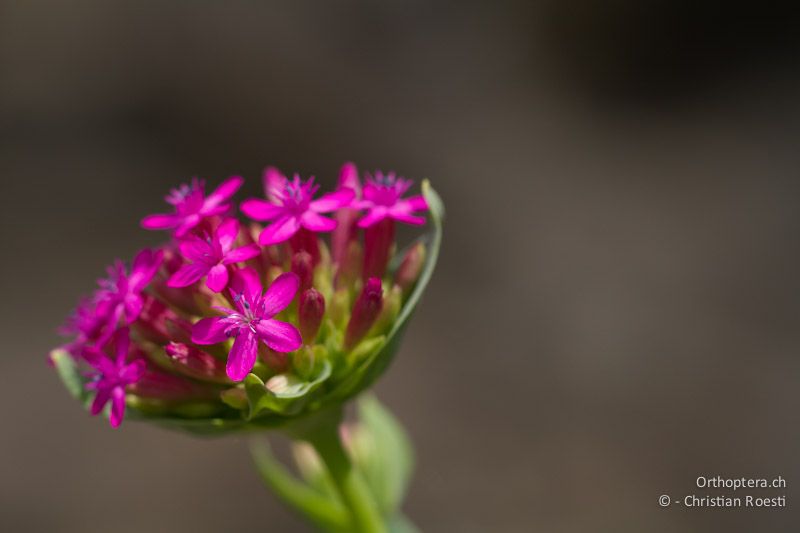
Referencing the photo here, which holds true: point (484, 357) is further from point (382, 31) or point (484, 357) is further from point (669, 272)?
point (382, 31)

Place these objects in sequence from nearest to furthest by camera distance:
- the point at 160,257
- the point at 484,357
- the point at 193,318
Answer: the point at 160,257, the point at 193,318, the point at 484,357

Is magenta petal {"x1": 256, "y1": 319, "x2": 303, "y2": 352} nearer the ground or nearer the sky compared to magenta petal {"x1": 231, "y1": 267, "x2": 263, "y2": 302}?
nearer the ground

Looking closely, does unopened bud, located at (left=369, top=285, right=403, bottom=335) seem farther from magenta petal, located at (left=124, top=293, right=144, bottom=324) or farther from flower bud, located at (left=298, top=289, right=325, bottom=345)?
magenta petal, located at (left=124, top=293, right=144, bottom=324)

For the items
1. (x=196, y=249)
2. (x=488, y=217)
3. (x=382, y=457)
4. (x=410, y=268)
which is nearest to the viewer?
(x=196, y=249)

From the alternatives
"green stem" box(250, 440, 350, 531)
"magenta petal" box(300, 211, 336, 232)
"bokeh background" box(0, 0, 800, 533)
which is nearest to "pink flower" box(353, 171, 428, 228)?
"magenta petal" box(300, 211, 336, 232)

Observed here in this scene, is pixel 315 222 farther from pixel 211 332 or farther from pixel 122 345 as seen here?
pixel 122 345

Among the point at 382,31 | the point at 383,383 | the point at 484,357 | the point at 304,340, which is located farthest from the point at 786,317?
the point at 304,340

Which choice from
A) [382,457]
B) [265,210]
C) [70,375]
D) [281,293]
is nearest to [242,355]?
[281,293]
